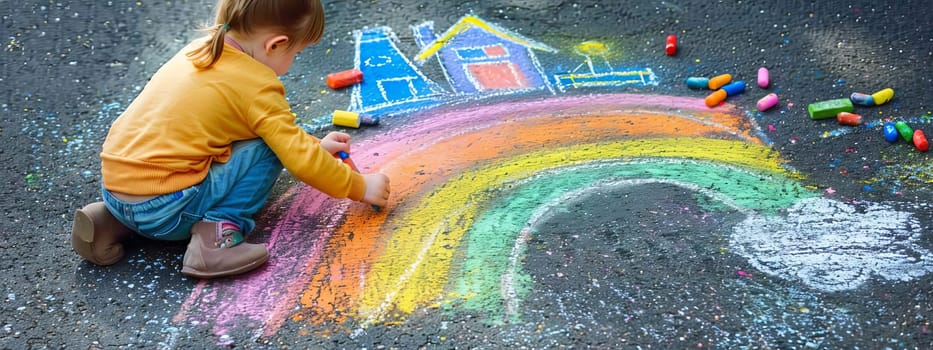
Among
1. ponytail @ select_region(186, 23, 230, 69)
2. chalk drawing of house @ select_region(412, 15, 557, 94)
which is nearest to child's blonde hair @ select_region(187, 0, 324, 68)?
ponytail @ select_region(186, 23, 230, 69)

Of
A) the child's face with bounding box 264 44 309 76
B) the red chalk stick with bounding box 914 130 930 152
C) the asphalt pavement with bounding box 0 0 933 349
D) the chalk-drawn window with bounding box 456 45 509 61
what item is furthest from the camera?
the chalk-drawn window with bounding box 456 45 509 61

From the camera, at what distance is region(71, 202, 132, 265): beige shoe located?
2.52 m

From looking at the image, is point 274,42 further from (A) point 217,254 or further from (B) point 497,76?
(B) point 497,76

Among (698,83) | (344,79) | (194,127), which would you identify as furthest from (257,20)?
(698,83)

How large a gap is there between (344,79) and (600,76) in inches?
41.7

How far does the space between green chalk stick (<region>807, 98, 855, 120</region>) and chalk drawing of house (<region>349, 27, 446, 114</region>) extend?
1424mm

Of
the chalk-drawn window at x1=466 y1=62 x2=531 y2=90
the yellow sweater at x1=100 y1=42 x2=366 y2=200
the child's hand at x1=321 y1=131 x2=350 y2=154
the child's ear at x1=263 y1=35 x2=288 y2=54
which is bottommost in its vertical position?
the chalk-drawn window at x1=466 y1=62 x2=531 y2=90

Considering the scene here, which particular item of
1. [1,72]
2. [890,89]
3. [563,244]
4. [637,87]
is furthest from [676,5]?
[1,72]

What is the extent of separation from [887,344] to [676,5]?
217 cm

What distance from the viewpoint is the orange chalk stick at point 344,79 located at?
11.8ft

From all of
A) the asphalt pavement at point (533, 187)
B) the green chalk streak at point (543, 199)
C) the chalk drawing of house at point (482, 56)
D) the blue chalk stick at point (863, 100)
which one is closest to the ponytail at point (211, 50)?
the asphalt pavement at point (533, 187)

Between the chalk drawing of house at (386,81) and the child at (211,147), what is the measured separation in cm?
91

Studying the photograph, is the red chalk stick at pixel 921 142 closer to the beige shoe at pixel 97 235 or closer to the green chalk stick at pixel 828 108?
the green chalk stick at pixel 828 108

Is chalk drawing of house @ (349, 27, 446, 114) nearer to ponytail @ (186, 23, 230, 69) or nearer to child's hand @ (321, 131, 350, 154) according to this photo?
child's hand @ (321, 131, 350, 154)
